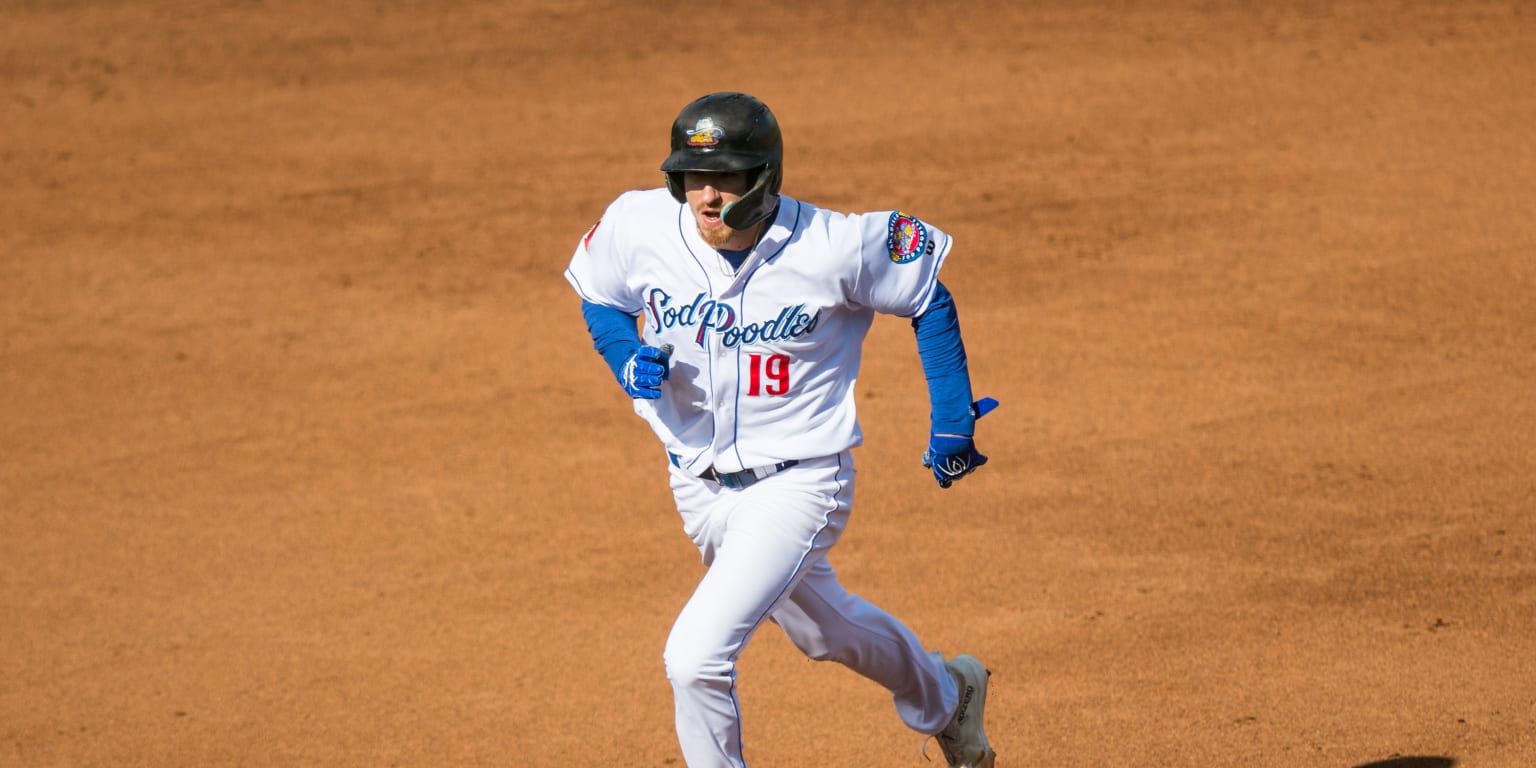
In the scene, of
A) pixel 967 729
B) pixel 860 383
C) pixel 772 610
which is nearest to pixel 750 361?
pixel 772 610

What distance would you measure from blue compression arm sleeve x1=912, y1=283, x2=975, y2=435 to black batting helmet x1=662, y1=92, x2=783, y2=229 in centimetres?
54

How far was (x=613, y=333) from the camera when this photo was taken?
4633mm

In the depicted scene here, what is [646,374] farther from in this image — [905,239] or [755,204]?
[905,239]

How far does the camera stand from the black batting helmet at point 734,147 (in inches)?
→ 169

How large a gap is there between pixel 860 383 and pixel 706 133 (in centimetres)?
488

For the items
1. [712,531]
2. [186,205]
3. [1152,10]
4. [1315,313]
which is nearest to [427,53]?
[186,205]

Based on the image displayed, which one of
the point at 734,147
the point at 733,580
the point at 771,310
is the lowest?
the point at 733,580

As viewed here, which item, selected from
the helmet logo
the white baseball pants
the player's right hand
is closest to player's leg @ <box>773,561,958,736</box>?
the white baseball pants

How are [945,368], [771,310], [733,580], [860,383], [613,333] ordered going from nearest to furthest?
[733,580], [771,310], [945,368], [613,333], [860,383]

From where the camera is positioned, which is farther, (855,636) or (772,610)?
(855,636)

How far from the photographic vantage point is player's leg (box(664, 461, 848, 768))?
164 inches

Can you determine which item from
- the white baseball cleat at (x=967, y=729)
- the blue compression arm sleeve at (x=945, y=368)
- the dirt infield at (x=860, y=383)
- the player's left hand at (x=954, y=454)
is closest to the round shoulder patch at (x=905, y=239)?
the blue compression arm sleeve at (x=945, y=368)

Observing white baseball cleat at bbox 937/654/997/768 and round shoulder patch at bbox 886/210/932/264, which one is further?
white baseball cleat at bbox 937/654/997/768

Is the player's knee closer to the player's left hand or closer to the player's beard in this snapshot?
the player's left hand
